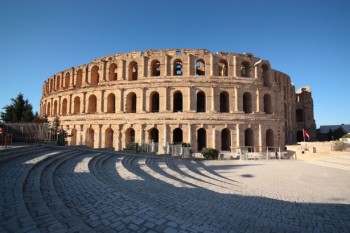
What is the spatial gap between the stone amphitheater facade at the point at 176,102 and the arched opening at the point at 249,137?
0.13 meters

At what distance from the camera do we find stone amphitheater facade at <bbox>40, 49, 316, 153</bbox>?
74.2 feet

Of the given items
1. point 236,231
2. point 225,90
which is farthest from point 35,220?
point 225,90

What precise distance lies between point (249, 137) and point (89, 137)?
2055 cm

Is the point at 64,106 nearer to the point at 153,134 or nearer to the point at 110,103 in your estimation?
the point at 110,103

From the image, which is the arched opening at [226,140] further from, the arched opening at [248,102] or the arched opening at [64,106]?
the arched opening at [64,106]

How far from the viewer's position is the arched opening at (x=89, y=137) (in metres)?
24.5

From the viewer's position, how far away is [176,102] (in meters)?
27.6

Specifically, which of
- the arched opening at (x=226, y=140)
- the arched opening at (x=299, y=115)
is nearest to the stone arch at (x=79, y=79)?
the arched opening at (x=226, y=140)

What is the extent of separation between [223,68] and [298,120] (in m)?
24.8

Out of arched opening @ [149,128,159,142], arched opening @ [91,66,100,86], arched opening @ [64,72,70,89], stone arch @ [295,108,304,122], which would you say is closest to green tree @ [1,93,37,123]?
arched opening @ [64,72,70,89]

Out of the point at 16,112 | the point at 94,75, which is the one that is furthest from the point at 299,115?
the point at 16,112

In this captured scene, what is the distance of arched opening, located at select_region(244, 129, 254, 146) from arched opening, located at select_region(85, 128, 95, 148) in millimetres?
20057

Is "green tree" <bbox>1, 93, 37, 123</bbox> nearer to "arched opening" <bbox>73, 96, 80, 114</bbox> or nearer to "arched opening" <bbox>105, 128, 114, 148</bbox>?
"arched opening" <bbox>73, 96, 80, 114</bbox>

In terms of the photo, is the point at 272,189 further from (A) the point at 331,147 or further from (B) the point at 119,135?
(B) the point at 119,135
